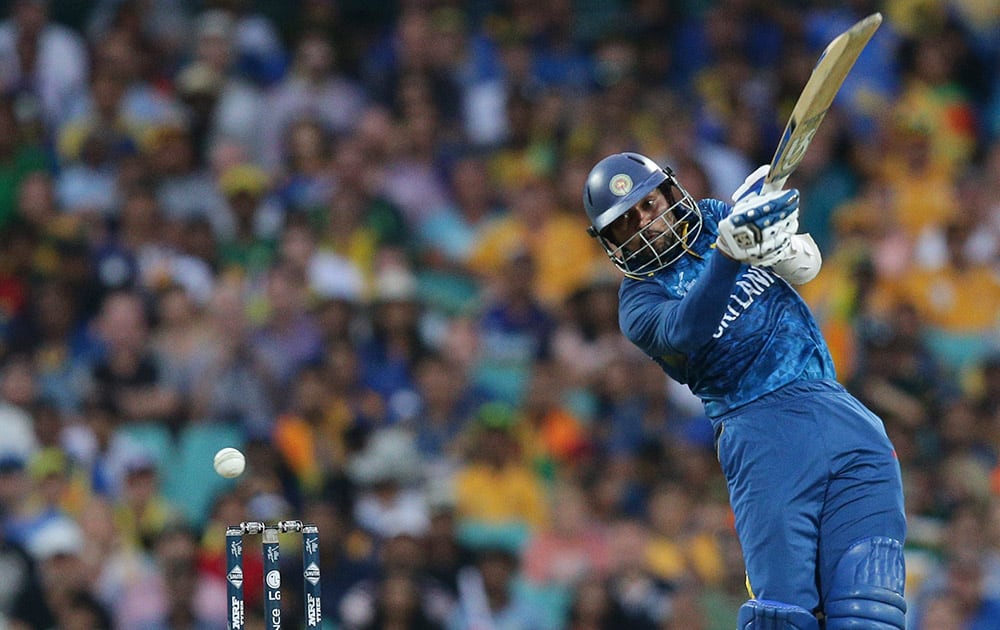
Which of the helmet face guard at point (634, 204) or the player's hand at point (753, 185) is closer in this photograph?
the player's hand at point (753, 185)

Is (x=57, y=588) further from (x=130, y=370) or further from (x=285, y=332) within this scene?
(x=285, y=332)

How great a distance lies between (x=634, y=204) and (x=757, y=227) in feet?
2.35

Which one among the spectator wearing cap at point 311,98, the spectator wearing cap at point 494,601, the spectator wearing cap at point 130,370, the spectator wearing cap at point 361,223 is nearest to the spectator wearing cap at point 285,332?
the spectator wearing cap at point 361,223

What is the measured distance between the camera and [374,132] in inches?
491

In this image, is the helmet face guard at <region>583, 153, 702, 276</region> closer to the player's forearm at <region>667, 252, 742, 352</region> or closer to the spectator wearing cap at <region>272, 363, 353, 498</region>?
the player's forearm at <region>667, 252, 742, 352</region>

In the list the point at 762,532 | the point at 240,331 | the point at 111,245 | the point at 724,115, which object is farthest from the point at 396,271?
the point at 762,532

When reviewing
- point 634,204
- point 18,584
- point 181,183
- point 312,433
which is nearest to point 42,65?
point 181,183

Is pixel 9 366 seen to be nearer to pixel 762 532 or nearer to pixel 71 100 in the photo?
pixel 71 100

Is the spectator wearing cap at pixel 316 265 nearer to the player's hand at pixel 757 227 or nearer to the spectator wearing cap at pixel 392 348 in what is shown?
the spectator wearing cap at pixel 392 348

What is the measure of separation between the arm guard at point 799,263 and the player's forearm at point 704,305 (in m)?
0.53

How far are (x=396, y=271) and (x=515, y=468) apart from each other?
190 cm

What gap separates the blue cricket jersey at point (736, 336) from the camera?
5789mm

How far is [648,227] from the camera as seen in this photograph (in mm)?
5855

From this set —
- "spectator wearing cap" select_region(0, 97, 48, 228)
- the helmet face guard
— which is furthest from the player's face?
"spectator wearing cap" select_region(0, 97, 48, 228)
